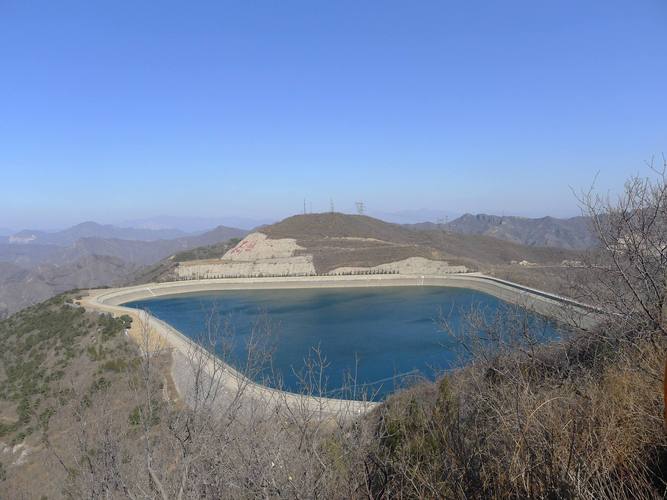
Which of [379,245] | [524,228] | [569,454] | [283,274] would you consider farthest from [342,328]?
[524,228]

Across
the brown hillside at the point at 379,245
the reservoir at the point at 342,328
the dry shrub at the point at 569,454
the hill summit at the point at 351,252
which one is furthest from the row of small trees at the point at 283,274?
the dry shrub at the point at 569,454

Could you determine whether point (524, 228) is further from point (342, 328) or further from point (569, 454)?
point (569, 454)

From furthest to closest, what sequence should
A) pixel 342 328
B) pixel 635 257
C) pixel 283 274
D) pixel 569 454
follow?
pixel 283 274 < pixel 342 328 < pixel 635 257 < pixel 569 454

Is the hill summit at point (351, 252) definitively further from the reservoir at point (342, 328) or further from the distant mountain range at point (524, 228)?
the distant mountain range at point (524, 228)

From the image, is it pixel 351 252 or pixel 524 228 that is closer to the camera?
pixel 351 252

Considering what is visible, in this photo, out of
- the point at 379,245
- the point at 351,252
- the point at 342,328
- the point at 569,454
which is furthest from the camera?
the point at 379,245

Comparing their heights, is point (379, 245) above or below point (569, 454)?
above
